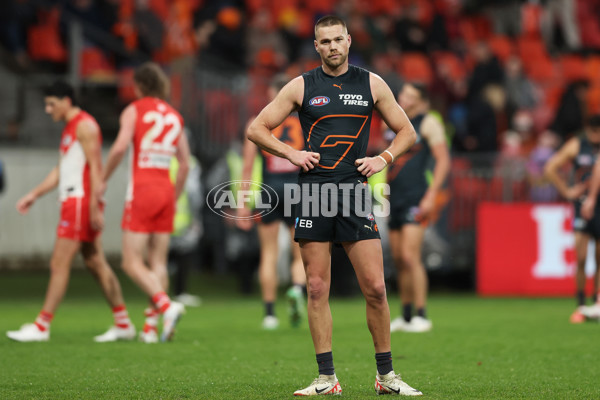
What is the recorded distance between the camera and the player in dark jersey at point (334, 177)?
6426 millimetres

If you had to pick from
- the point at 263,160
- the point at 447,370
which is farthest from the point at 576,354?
the point at 263,160

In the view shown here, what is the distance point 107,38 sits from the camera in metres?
19.0

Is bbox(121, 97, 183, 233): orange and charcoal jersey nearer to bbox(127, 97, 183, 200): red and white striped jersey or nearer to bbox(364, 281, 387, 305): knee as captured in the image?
bbox(127, 97, 183, 200): red and white striped jersey

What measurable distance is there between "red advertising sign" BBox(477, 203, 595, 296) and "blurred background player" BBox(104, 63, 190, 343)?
8.15 meters

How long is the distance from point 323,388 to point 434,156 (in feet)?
16.9

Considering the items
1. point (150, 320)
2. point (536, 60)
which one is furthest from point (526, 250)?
point (150, 320)

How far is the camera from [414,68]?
2134cm

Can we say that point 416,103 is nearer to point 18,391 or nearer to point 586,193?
point 586,193

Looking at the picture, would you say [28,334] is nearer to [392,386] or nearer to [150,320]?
[150,320]

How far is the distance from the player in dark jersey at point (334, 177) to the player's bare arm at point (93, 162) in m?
3.27

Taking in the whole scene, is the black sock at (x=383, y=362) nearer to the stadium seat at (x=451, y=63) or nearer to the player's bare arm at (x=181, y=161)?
the player's bare arm at (x=181, y=161)

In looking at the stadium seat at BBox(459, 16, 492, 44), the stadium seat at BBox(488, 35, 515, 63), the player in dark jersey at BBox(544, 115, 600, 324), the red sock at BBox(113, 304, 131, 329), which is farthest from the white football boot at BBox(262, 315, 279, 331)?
the stadium seat at BBox(459, 16, 492, 44)

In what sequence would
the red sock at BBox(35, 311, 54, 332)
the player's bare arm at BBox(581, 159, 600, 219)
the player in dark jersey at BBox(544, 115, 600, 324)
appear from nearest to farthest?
1. the red sock at BBox(35, 311, 54, 332)
2. the player's bare arm at BBox(581, 159, 600, 219)
3. the player in dark jersey at BBox(544, 115, 600, 324)

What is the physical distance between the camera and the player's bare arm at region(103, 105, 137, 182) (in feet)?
30.7
